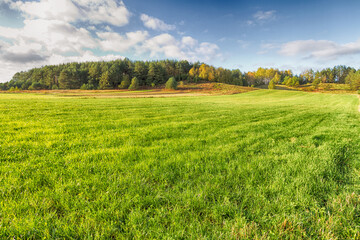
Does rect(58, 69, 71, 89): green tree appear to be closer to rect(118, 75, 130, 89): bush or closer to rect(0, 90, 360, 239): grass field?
rect(118, 75, 130, 89): bush

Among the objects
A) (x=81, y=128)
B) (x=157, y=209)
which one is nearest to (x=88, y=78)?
(x=81, y=128)

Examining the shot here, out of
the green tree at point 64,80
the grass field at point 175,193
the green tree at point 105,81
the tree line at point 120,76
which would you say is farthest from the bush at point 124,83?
the grass field at point 175,193

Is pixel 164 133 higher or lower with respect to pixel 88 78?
lower

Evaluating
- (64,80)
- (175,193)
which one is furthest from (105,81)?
(175,193)

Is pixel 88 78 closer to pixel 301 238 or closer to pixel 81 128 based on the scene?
pixel 81 128

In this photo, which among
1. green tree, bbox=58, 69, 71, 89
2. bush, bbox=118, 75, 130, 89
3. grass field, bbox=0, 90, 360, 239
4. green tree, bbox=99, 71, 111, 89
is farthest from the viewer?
green tree, bbox=58, 69, 71, 89

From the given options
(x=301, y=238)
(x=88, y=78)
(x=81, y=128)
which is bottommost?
(x=301, y=238)

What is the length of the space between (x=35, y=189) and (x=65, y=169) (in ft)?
2.48

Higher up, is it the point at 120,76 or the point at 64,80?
the point at 120,76

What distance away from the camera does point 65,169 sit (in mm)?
3541

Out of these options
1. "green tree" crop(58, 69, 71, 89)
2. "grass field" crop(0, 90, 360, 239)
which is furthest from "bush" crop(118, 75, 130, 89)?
"grass field" crop(0, 90, 360, 239)

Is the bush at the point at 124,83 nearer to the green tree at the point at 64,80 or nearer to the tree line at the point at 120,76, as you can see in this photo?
the tree line at the point at 120,76

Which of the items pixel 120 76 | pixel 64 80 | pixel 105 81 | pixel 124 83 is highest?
pixel 120 76

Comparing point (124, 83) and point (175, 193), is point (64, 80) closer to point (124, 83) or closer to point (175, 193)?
point (124, 83)
